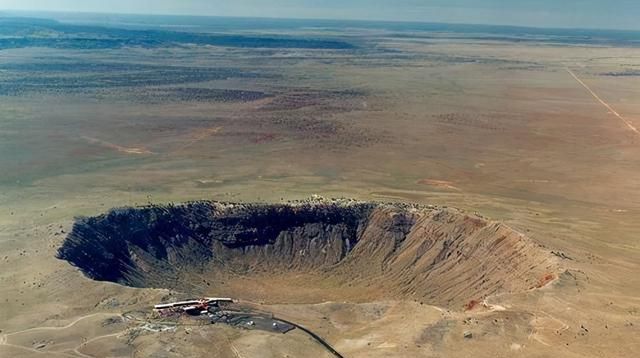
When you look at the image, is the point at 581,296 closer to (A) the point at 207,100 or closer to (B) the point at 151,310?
(B) the point at 151,310

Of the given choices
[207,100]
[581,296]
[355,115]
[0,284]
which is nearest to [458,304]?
[581,296]

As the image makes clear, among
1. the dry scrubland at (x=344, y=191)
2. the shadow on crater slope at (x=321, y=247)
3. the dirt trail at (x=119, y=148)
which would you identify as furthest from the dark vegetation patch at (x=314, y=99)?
the shadow on crater slope at (x=321, y=247)

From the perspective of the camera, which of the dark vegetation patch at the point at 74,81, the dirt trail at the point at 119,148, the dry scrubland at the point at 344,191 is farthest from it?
the dark vegetation patch at the point at 74,81

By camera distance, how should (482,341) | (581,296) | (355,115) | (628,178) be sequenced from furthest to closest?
(355,115)
(628,178)
(581,296)
(482,341)

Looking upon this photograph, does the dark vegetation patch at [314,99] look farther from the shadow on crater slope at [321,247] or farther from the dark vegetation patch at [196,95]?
the shadow on crater slope at [321,247]

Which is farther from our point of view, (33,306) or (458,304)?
(458,304)

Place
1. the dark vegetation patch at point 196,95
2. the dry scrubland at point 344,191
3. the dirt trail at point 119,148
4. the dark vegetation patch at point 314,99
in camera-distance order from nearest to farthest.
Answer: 1. the dry scrubland at point 344,191
2. the dirt trail at point 119,148
3. the dark vegetation patch at point 314,99
4. the dark vegetation patch at point 196,95

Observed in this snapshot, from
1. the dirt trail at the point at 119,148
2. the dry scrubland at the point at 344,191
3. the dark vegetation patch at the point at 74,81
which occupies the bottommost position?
the dirt trail at the point at 119,148

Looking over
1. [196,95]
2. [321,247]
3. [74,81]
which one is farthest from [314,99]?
[321,247]
